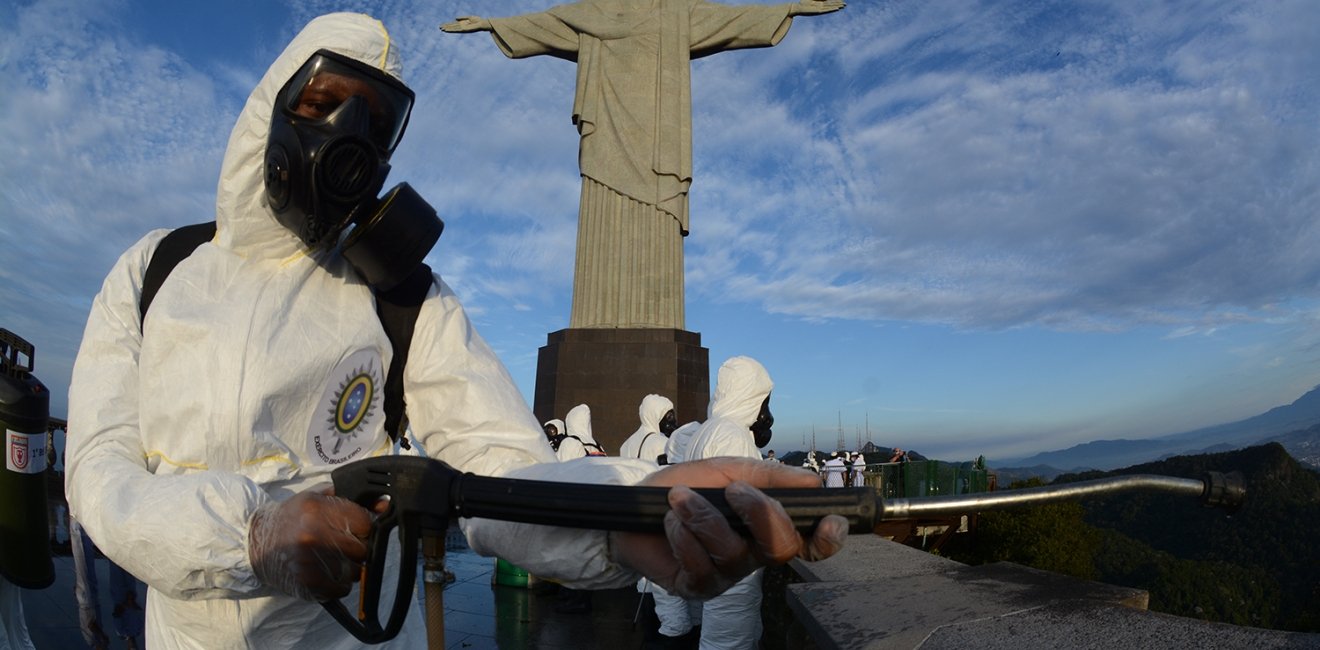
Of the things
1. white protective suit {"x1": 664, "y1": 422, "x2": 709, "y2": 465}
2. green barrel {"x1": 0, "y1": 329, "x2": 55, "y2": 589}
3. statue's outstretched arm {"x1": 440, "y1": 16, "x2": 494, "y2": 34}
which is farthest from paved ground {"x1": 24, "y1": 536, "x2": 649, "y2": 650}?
statue's outstretched arm {"x1": 440, "y1": 16, "x2": 494, "y2": 34}

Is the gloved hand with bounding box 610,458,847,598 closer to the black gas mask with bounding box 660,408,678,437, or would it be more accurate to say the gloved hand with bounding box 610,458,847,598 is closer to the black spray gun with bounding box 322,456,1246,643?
the black spray gun with bounding box 322,456,1246,643

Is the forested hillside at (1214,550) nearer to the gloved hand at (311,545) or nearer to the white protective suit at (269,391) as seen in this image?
the white protective suit at (269,391)

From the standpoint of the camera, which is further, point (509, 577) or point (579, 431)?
point (579, 431)

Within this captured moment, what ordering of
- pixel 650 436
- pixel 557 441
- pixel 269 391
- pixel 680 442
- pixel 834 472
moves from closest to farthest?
1. pixel 269 391
2. pixel 680 442
3. pixel 650 436
4. pixel 557 441
5. pixel 834 472

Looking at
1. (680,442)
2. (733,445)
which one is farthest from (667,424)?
(733,445)

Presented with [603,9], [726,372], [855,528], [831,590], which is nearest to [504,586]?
[726,372]

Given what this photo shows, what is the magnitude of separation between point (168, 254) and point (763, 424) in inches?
217

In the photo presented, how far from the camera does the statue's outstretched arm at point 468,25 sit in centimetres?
1291

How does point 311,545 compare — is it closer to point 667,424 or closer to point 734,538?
point 734,538

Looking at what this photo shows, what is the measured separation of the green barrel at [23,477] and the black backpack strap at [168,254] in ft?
4.82

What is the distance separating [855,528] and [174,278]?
1326 millimetres

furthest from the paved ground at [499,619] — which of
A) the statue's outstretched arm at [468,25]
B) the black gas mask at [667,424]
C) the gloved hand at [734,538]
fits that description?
the statue's outstretched arm at [468,25]

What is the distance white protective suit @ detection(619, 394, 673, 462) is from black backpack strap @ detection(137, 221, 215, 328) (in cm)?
694

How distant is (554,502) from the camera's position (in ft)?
3.10
